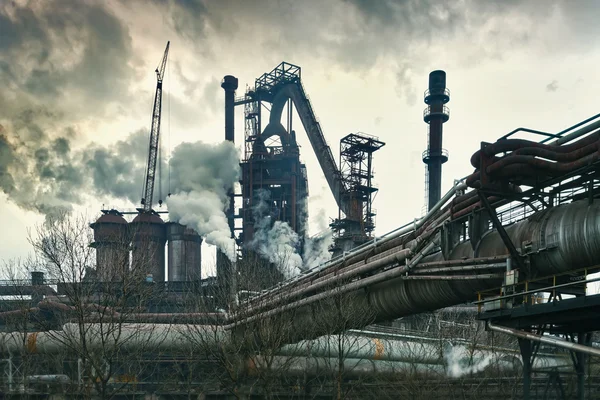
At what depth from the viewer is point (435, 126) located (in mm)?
58844

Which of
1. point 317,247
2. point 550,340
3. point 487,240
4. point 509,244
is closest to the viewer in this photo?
point 550,340

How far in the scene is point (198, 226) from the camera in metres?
65.6

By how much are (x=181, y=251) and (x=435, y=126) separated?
35.9 m

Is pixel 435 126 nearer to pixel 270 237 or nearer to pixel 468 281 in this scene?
pixel 270 237

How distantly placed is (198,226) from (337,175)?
17.6 meters

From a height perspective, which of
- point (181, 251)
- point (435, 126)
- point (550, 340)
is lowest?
point (550, 340)

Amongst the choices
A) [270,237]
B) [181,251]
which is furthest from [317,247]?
[181,251]

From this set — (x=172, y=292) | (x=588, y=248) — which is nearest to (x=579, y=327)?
(x=588, y=248)

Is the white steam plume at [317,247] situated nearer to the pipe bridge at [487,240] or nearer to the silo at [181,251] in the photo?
the silo at [181,251]

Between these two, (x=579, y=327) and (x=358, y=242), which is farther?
(x=358, y=242)

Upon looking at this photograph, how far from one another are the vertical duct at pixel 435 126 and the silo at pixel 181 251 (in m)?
31.7

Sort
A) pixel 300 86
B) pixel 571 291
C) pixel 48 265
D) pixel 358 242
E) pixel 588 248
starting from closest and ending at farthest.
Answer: pixel 588 248 < pixel 571 291 < pixel 48 265 < pixel 358 242 < pixel 300 86

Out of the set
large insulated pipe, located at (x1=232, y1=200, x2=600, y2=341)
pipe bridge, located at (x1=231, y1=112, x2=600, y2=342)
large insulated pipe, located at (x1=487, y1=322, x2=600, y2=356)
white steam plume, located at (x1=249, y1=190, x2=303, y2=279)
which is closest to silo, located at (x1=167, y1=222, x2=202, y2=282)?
white steam plume, located at (x1=249, y1=190, x2=303, y2=279)

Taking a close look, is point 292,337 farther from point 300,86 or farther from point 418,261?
point 300,86
